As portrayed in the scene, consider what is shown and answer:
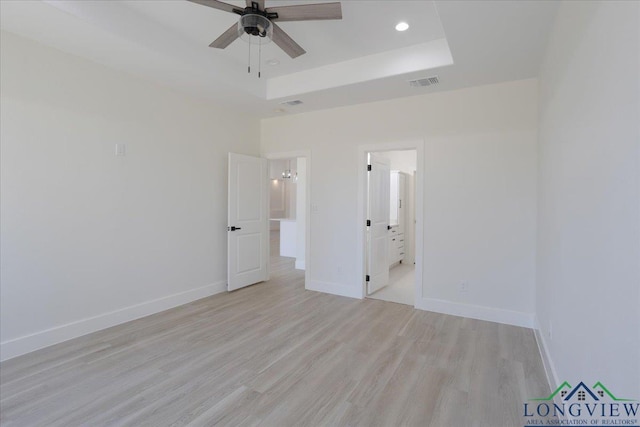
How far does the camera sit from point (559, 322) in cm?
211

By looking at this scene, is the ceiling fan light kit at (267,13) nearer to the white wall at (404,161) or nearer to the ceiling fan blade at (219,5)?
the ceiling fan blade at (219,5)

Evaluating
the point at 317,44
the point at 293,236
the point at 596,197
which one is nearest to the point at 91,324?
the point at 317,44

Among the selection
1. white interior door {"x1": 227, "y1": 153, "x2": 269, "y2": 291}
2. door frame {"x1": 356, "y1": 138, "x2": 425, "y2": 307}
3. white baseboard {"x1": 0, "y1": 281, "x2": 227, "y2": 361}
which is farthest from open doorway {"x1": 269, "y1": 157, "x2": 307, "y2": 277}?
white baseboard {"x1": 0, "y1": 281, "x2": 227, "y2": 361}

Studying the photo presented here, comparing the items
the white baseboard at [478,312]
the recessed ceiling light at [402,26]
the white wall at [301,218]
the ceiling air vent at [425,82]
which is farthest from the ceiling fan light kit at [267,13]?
the white wall at [301,218]

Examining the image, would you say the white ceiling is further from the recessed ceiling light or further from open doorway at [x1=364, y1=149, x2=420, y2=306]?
open doorway at [x1=364, y1=149, x2=420, y2=306]

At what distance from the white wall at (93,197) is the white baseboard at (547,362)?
399 centimetres

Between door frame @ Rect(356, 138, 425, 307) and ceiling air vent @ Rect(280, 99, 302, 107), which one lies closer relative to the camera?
door frame @ Rect(356, 138, 425, 307)

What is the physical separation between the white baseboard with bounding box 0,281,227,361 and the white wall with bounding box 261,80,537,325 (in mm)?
2193

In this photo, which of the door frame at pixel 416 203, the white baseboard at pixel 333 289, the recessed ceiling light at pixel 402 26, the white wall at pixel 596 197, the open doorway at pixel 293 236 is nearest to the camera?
the white wall at pixel 596 197

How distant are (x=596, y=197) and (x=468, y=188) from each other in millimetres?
2483

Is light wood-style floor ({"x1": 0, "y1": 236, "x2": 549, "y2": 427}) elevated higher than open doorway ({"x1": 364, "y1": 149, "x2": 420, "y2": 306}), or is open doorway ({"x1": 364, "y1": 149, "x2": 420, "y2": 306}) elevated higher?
open doorway ({"x1": 364, "y1": 149, "x2": 420, "y2": 306})

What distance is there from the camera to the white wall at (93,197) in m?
2.75

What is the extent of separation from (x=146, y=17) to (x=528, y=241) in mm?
4494

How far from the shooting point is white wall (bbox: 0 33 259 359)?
2748 millimetres
